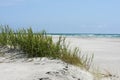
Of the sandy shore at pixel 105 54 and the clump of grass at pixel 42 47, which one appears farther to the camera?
Answer: the sandy shore at pixel 105 54

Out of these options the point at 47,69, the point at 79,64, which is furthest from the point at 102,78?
the point at 47,69

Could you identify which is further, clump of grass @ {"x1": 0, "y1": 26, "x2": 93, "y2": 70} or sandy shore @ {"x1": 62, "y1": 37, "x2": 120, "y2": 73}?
sandy shore @ {"x1": 62, "y1": 37, "x2": 120, "y2": 73}

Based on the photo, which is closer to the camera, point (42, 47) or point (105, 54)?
point (42, 47)

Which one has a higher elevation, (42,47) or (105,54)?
(42,47)

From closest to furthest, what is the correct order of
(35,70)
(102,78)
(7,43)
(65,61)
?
(35,70) → (102,78) → (65,61) → (7,43)

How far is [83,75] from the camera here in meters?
5.56

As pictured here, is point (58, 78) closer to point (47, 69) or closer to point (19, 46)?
point (47, 69)

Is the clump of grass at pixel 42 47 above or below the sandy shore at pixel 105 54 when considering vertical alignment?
above

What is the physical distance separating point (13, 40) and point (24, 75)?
99.2 inches

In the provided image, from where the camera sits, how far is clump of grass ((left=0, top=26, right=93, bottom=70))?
21.7ft

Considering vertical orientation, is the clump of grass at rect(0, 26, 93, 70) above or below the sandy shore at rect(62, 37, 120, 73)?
above

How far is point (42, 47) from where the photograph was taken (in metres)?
6.73

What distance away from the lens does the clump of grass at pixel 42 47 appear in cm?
661

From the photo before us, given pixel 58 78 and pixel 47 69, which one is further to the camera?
pixel 47 69
